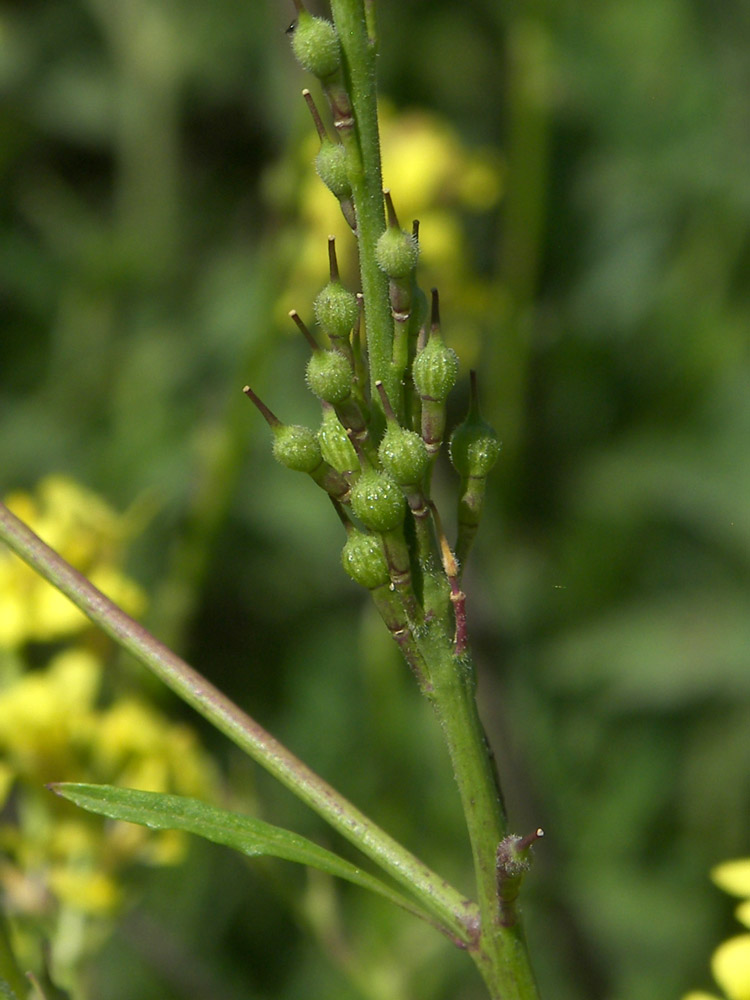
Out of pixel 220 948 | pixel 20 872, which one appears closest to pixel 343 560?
pixel 20 872

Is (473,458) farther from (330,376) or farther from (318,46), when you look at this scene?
(318,46)

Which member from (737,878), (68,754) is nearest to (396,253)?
(737,878)

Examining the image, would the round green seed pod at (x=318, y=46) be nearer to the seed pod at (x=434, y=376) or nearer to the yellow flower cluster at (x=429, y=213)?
the seed pod at (x=434, y=376)

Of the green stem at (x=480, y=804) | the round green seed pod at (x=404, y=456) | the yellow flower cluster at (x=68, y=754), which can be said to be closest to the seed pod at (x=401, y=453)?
the round green seed pod at (x=404, y=456)

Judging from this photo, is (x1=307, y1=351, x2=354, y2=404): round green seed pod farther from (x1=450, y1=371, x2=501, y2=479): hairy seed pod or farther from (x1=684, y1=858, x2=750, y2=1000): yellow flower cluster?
(x1=684, y1=858, x2=750, y2=1000): yellow flower cluster

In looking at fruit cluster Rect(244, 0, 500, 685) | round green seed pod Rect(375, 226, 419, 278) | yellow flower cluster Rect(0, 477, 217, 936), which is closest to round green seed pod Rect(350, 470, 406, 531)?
fruit cluster Rect(244, 0, 500, 685)
